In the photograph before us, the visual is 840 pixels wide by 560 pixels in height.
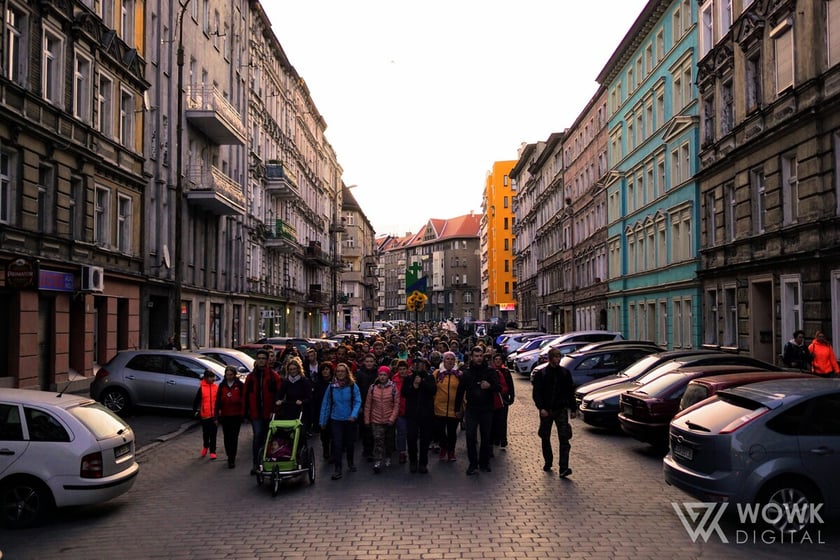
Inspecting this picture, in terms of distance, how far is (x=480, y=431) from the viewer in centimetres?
1220

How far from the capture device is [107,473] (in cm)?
917

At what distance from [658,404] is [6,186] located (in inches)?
605

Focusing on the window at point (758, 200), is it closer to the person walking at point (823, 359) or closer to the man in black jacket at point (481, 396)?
the person walking at point (823, 359)

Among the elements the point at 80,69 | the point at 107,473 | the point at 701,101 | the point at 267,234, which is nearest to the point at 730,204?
the point at 701,101

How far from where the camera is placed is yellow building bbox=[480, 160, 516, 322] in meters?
115

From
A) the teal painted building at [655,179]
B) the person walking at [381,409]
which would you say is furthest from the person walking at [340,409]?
the teal painted building at [655,179]

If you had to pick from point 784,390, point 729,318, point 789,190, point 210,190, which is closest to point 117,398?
point 784,390

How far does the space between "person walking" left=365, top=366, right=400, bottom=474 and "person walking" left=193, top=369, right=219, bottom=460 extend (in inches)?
106

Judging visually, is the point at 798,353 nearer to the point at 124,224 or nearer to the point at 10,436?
the point at 10,436

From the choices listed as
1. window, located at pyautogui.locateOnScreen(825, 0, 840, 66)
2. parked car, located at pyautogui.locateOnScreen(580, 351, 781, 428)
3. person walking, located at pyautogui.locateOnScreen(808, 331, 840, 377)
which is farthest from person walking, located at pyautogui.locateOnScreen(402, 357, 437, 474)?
window, located at pyautogui.locateOnScreen(825, 0, 840, 66)

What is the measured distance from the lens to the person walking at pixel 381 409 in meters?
12.4

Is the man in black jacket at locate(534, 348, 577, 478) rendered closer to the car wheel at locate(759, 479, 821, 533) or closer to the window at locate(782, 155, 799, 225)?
the car wheel at locate(759, 479, 821, 533)

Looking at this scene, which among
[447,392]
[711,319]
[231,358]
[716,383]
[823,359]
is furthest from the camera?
[711,319]

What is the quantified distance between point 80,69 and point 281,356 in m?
10.7
